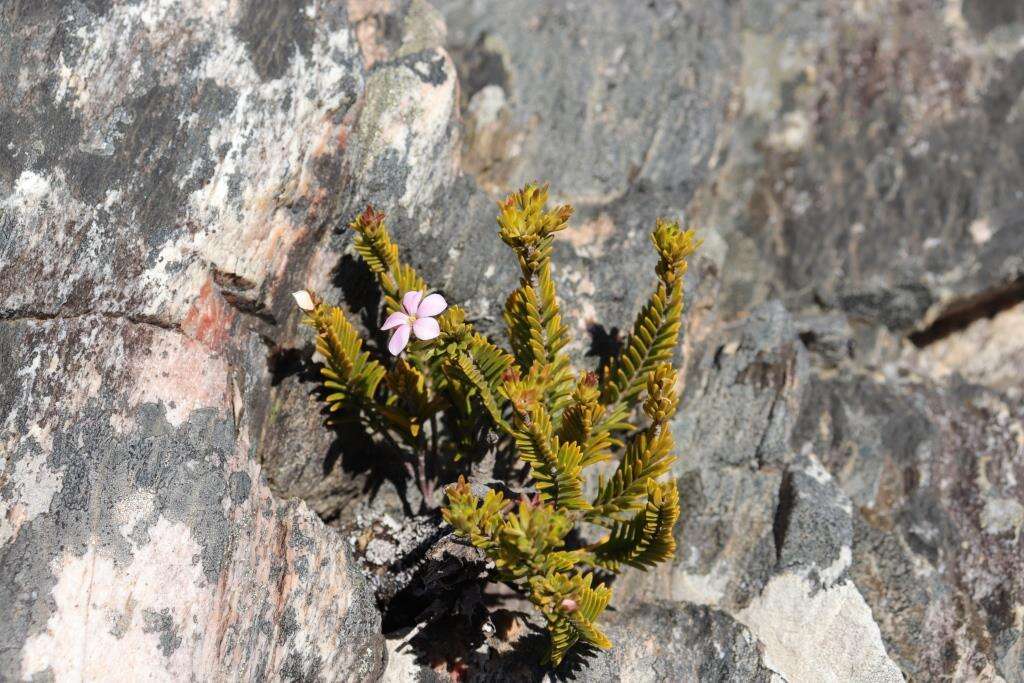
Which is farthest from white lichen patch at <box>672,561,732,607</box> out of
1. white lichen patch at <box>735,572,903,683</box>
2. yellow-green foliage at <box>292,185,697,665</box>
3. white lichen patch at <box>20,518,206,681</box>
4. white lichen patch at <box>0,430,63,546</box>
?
white lichen patch at <box>0,430,63,546</box>

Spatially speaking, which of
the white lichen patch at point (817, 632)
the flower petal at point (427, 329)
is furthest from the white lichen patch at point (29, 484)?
the white lichen patch at point (817, 632)

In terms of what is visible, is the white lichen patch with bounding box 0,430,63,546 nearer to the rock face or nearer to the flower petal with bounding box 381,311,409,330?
the rock face

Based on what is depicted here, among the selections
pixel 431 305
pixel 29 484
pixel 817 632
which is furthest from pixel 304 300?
pixel 817 632

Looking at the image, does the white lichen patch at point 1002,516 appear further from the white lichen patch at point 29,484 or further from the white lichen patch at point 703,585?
the white lichen patch at point 29,484

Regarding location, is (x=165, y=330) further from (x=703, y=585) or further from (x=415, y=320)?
(x=703, y=585)

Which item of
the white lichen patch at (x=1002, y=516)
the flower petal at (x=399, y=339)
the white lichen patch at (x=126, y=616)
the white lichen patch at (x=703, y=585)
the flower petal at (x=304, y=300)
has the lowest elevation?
the white lichen patch at (x=126, y=616)

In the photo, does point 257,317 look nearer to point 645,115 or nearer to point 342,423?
point 342,423

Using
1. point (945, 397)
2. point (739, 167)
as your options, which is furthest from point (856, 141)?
point (945, 397)
